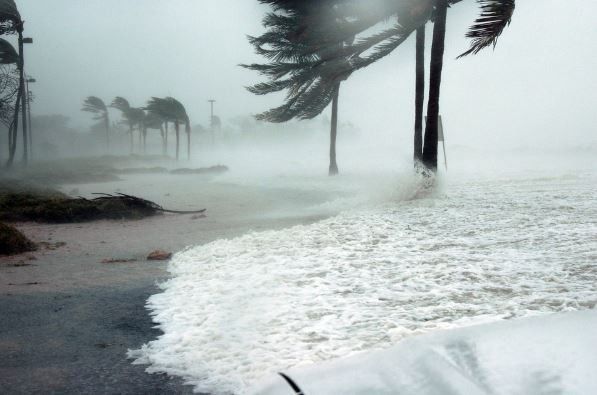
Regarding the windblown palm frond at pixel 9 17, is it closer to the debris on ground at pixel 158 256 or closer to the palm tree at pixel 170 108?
the palm tree at pixel 170 108

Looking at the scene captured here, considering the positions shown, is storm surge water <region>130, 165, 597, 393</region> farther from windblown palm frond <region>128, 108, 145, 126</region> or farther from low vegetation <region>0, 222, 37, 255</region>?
windblown palm frond <region>128, 108, 145, 126</region>

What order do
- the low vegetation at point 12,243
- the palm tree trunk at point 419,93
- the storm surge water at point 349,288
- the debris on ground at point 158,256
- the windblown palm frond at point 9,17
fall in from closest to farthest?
1. the storm surge water at point 349,288
2. the debris on ground at point 158,256
3. the low vegetation at point 12,243
4. the palm tree trunk at point 419,93
5. the windblown palm frond at point 9,17

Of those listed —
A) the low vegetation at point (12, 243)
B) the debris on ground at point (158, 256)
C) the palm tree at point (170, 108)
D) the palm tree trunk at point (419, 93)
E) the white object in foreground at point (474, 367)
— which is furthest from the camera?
the palm tree at point (170, 108)

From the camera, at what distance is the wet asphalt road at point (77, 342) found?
234 cm

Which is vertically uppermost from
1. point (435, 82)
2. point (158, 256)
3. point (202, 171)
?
point (435, 82)

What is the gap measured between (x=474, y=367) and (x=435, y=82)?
11137mm

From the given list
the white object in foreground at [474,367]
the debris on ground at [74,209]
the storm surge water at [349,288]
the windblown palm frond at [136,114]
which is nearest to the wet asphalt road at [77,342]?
the storm surge water at [349,288]

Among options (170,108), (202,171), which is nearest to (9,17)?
(202,171)

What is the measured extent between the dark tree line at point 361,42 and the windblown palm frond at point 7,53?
18711 millimetres

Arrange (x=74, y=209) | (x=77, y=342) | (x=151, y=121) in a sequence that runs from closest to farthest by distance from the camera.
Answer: (x=77, y=342)
(x=74, y=209)
(x=151, y=121)

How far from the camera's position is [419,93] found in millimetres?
14289

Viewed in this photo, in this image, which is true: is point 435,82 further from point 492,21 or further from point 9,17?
point 9,17

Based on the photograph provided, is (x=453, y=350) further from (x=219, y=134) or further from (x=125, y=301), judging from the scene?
(x=219, y=134)

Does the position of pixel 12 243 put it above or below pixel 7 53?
below
